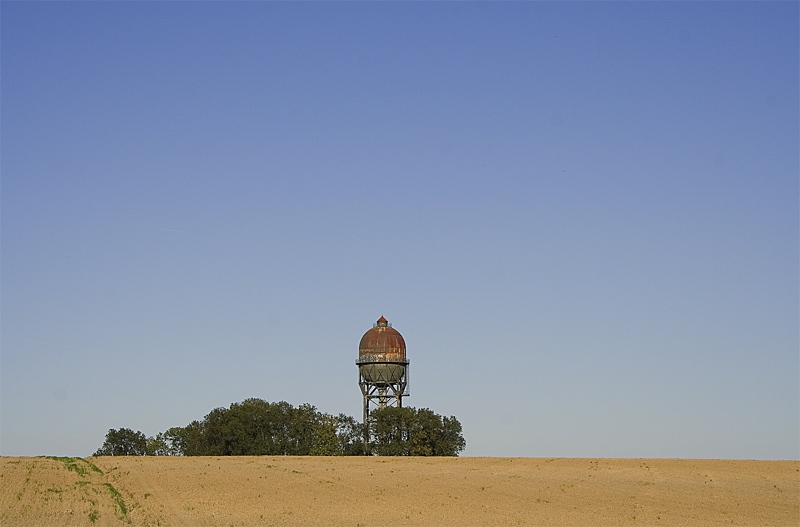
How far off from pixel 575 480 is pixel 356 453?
46357 millimetres

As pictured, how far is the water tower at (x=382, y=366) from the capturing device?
117500 mm

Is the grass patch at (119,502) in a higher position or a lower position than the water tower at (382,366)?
lower

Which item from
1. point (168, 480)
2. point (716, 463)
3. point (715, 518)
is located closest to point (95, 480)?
point (168, 480)

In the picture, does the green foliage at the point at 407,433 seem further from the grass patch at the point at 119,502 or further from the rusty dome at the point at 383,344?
the grass patch at the point at 119,502

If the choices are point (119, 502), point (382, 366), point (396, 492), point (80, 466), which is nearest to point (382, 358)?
point (382, 366)

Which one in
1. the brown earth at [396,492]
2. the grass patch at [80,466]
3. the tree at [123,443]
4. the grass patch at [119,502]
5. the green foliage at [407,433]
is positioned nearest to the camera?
the grass patch at [119,502]

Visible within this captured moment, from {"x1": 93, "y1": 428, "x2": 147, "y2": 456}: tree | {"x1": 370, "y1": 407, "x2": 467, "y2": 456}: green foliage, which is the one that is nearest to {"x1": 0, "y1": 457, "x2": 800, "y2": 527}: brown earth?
{"x1": 370, "y1": 407, "x2": 467, "y2": 456}: green foliage

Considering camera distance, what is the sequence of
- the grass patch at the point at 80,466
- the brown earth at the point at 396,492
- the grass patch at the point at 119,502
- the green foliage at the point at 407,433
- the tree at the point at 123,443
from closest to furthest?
the grass patch at the point at 119,502 < the brown earth at the point at 396,492 < the grass patch at the point at 80,466 < the green foliage at the point at 407,433 < the tree at the point at 123,443

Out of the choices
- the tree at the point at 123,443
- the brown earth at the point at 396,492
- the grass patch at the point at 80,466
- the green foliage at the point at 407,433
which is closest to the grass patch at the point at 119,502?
the brown earth at the point at 396,492

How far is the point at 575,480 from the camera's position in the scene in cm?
7494

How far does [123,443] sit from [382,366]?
45.3 metres

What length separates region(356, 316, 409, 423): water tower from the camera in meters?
118

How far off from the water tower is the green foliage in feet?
7.30

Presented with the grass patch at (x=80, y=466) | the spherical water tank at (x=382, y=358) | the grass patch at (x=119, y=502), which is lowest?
the grass patch at (x=119, y=502)
